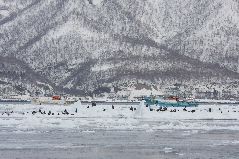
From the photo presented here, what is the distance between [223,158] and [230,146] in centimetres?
722

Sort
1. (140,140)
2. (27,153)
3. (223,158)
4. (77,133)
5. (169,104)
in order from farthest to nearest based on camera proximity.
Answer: (169,104) → (77,133) → (140,140) → (27,153) → (223,158)

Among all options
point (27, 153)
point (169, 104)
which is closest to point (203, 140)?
point (27, 153)

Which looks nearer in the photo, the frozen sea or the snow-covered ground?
the frozen sea

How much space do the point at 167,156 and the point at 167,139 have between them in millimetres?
11571

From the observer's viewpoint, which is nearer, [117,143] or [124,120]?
[117,143]

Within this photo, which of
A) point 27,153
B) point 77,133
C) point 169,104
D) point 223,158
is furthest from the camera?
point 169,104

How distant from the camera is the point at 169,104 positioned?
490 feet

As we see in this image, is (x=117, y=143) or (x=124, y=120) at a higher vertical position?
(x=124, y=120)

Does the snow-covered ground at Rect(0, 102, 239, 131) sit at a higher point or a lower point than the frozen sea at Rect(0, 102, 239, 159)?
higher

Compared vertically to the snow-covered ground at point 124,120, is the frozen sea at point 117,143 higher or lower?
lower

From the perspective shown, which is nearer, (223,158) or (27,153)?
(223,158)

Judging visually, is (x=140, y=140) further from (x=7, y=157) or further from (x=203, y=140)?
(x=7, y=157)

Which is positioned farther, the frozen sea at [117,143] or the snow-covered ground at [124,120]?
the snow-covered ground at [124,120]

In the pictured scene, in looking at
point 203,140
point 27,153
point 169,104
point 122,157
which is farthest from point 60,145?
point 169,104
